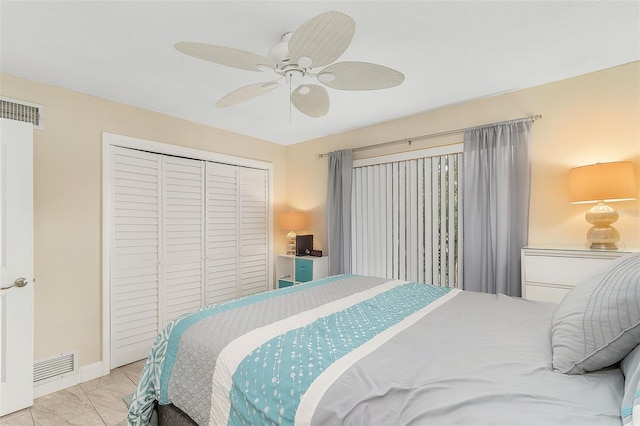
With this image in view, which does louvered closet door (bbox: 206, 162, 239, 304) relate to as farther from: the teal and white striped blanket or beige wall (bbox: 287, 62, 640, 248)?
beige wall (bbox: 287, 62, 640, 248)

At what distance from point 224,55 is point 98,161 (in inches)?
80.8

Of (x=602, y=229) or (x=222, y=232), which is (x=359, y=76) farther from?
(x=222, y=232)

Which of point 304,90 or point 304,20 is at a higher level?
point 304,20

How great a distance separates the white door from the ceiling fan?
1.57 m

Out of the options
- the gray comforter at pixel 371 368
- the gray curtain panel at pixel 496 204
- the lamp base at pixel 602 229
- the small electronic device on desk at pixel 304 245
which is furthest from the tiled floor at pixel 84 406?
the lamp base at pixel 602 229

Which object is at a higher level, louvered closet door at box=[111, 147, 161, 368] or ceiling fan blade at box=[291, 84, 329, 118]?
ceiling fan blade at box=[291, 84, 329, 118]

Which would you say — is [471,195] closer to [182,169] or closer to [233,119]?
[233,119]

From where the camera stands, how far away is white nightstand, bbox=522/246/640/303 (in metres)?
2.11

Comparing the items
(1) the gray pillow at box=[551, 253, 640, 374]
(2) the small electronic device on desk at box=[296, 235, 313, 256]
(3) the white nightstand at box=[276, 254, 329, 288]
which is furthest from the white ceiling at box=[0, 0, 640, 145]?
(3) the white nightstand at box=[276, 254, 329, 288]

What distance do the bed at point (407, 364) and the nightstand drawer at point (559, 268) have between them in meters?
0.59

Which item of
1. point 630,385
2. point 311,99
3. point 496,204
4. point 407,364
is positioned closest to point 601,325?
point 630,385

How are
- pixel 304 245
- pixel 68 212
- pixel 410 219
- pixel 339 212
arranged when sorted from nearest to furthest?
pixel 68 212 < pixel 410 219 < pixel 339 212 < pixel 304 245

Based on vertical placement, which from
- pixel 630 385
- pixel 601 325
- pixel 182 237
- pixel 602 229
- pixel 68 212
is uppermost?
pixel 68 212

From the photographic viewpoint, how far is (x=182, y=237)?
3.41m
